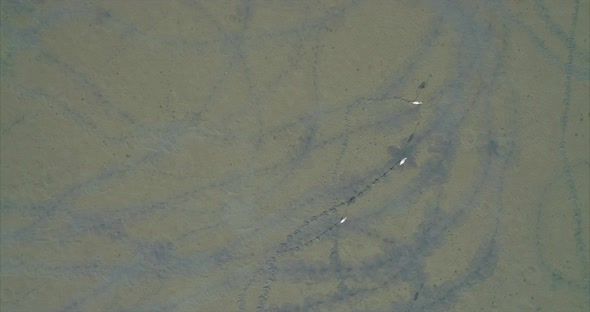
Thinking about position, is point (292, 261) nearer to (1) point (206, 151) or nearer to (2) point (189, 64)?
(1) point (206, 151)

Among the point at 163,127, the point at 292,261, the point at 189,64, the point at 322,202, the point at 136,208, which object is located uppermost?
the point at 189,64

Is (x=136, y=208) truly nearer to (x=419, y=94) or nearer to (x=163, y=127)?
(x=163, y=127)

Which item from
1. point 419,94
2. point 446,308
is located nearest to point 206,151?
point 419,94

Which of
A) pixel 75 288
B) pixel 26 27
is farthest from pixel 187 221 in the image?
pixel 26 27

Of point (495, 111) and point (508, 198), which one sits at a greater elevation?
point (495, 111)

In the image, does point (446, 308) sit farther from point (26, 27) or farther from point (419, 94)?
point (26, 27)

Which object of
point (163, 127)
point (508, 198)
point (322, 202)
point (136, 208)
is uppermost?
point (163, 127)

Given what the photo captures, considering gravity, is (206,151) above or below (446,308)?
above

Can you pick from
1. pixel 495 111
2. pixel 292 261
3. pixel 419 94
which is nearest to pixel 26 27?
pixel 292 261
